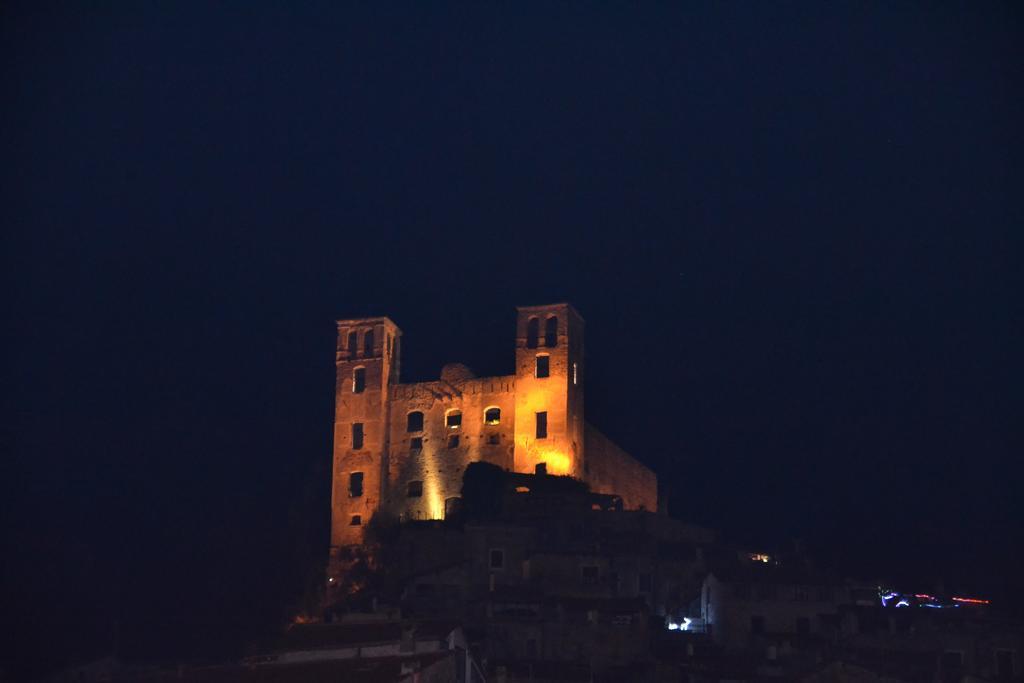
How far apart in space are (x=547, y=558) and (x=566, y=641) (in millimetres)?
7018

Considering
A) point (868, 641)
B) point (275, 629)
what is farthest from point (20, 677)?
point (868, 641)

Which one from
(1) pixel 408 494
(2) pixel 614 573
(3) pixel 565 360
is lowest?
(2) pixel 614 573

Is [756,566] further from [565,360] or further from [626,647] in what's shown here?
[565,360]

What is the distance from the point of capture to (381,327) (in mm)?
Result: 72875

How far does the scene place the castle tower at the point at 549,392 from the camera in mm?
68688

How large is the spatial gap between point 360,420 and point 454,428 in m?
4.50

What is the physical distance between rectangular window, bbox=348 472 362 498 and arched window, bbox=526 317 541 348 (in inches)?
378

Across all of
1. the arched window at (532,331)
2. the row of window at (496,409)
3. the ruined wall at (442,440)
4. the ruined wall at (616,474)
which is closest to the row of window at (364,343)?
the row of window at (496,409)

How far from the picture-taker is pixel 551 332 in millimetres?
70938

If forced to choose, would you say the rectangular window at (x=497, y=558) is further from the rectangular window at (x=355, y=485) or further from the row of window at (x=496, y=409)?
the rectangular window at (x=355, y=485)

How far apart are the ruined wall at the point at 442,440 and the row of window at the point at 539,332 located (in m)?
1.97

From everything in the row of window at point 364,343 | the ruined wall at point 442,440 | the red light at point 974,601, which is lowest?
the red light at point 974,601

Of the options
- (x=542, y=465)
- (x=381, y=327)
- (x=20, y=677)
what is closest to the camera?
(x=20, y=677)

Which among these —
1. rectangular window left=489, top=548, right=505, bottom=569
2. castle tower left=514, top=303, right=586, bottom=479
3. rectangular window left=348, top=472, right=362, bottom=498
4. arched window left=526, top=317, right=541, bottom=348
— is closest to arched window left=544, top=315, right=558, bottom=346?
castle tower left=514, top=303, right=586, bottom=479
